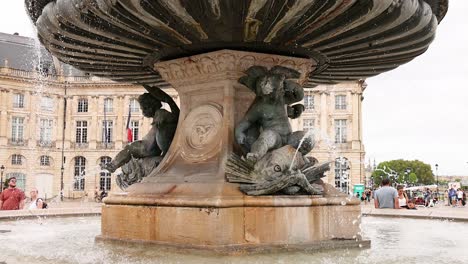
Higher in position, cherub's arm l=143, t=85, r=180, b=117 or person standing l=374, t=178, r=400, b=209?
cherub's arm l=143, t=85, r=180, b=117

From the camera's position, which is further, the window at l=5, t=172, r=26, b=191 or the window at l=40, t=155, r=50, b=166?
the window at l=40, t=155, r=50, b=166

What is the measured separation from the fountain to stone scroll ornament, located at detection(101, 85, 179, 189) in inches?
10.4

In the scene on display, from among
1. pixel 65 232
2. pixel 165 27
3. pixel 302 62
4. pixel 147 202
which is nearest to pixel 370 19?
pixel 302 62

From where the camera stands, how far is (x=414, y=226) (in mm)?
6730

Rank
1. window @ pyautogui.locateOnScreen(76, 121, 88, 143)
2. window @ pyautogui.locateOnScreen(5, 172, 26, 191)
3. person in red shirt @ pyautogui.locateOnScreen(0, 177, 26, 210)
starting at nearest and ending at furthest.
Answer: person in red shirt @ pyautogui.locateOnScreen(0, 177, 26, 210) → window @ pyautogui.locateOnScreen(5, 172, 26, 191) → window @ pyautogui.locateOnScreen(76, 121, 88, 143)

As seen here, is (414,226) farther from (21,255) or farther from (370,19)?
(21,255)

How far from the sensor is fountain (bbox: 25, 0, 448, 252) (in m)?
4.19

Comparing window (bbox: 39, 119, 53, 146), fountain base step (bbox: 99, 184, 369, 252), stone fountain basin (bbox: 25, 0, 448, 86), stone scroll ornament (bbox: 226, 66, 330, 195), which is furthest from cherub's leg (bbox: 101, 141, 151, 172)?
window (bbox: 39, 119, 53, 146)

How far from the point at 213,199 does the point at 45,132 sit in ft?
178

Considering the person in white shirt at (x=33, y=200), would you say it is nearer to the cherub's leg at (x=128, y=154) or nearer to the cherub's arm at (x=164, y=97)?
the cherub's leg at (x=128, y=154)

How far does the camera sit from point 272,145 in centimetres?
458

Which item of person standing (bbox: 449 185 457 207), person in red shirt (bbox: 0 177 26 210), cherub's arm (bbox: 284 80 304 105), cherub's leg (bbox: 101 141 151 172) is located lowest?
person standing (bbox: 449 185 457 207)

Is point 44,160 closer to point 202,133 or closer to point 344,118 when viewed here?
point 344,118

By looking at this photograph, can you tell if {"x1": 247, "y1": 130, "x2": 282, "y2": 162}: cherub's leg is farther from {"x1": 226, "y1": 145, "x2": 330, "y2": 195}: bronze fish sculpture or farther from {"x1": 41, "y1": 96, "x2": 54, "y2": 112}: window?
{"x1": 41, "y1": 96, "x2": 54, "y2": 112}: window
